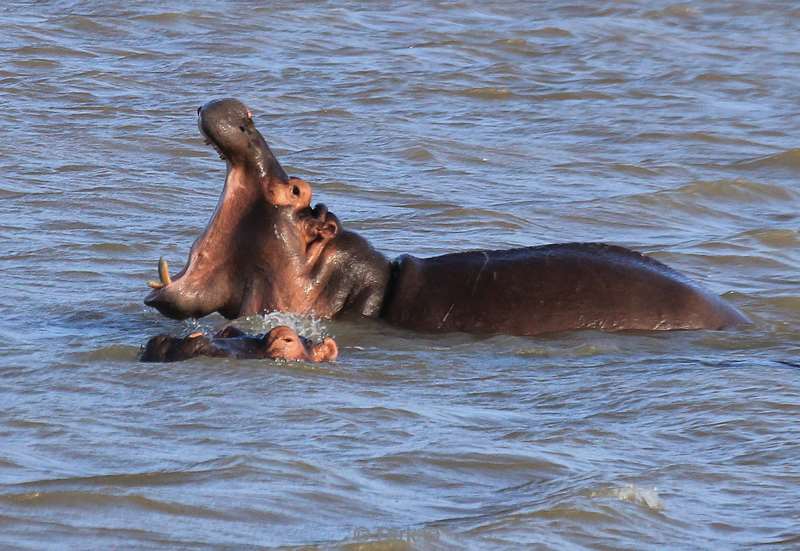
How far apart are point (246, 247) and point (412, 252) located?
6.65 feet

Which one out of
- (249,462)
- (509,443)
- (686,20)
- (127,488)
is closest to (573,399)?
(509,443)

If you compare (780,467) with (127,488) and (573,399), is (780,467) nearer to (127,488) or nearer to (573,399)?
(573,399)

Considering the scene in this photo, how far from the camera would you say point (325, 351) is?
6652 millimetres

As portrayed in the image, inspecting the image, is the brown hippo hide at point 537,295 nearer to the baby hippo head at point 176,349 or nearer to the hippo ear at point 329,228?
the hippo ear at point 329,228

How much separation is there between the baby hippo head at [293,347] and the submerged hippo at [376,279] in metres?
0.78

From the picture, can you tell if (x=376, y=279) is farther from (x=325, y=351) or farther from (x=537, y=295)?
(x=325, y=351)

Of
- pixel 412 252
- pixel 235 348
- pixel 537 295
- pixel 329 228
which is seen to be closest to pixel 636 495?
pixel 235 348

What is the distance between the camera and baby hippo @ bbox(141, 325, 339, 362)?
6.49m

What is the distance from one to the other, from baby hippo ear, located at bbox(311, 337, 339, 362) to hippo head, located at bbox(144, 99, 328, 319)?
2.49 feet

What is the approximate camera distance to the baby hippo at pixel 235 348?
649 cm

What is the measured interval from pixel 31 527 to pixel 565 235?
18.8 ft

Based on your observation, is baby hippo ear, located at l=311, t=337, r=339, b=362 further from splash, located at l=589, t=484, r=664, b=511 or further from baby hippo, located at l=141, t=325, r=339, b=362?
splash, located at l=589, t=484, r=664, b=511

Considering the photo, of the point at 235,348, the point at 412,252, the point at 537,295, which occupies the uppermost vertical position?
the point at 235,348

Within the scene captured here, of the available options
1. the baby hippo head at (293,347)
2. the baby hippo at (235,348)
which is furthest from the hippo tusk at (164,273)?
the baby hippo head at (293,347)
